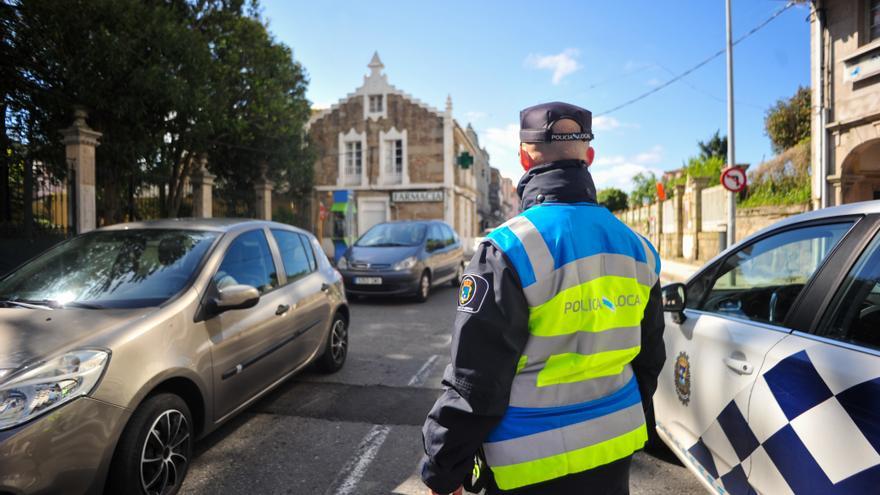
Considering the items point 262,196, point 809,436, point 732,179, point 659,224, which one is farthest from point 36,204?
point 659,224

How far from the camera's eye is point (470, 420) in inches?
52.4

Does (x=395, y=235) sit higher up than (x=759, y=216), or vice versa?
(x=759, y=216)

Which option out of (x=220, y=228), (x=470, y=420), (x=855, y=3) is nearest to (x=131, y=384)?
(x=220, y=228)

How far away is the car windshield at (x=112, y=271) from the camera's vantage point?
307 cm

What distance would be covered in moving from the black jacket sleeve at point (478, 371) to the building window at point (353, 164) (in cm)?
2788

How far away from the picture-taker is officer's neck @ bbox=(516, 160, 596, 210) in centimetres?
150

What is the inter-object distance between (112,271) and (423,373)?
297 cm

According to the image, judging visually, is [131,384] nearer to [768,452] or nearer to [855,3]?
[768,452]

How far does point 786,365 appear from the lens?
6.23ft

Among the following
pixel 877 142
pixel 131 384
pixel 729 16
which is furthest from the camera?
pixel 729 16

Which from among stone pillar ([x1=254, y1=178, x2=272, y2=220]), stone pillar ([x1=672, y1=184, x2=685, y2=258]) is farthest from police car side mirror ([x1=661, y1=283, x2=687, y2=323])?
stone pillar ([x1=672, y1=184, x2=685, y2=258])

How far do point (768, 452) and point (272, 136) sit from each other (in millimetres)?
15845

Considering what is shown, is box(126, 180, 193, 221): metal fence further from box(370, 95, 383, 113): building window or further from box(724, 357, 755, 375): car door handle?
box(370, 95, 383, 113): building window

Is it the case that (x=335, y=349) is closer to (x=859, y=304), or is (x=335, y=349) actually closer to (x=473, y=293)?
(x=473, y=293)
